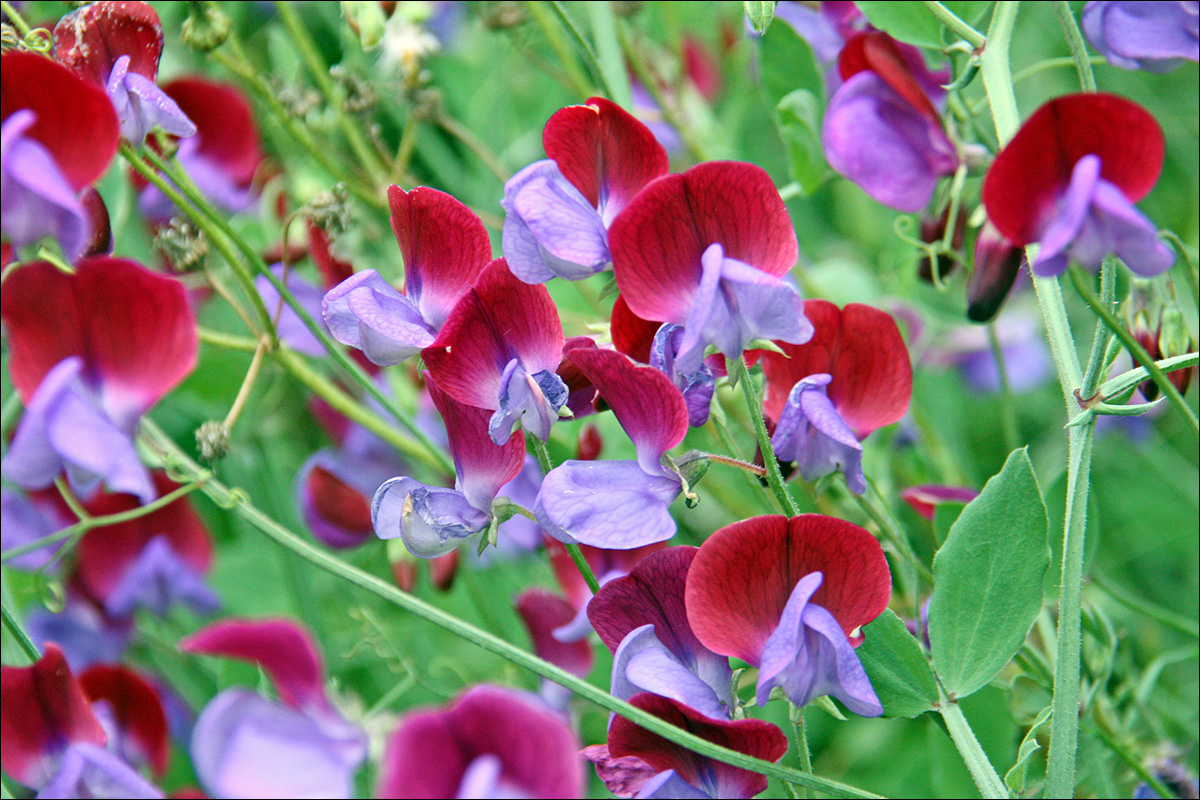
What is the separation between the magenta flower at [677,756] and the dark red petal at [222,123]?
0.52m

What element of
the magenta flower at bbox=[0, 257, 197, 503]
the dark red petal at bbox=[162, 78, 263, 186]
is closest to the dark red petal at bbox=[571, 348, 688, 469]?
the magenta flower at bbox=[0, 257, 197, 503]

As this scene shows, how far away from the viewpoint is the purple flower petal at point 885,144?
0.59 metres

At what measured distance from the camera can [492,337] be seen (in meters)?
0.41

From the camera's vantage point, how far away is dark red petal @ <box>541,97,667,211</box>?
1.32 ft

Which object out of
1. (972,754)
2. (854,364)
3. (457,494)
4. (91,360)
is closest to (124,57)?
(91,360)

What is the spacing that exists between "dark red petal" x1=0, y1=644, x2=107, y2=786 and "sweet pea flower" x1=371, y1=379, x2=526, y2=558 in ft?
0.55

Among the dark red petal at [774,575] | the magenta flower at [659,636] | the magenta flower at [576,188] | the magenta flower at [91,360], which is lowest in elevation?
the magenta flower at [659,636]

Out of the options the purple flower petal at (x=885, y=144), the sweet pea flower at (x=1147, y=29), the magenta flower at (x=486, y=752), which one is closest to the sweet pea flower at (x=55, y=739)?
the magenta flower at (x=486, y=752)

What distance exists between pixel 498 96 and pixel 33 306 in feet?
1.98

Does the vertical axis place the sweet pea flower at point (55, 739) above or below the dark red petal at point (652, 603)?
below

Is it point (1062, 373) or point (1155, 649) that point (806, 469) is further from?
point (1155, 649)

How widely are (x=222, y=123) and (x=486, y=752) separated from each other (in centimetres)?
50

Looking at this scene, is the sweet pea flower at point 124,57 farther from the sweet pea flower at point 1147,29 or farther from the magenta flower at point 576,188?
the sweet pea flower at point 1147,29

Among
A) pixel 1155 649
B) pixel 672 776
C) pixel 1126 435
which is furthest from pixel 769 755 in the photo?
pixel 1126 435
